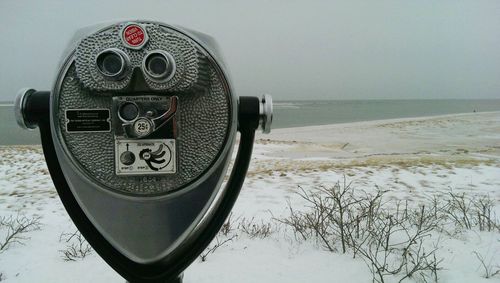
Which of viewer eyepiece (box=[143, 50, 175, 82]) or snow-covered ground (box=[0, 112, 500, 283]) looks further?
snow-covered ground (box=[0, 112, 500, 283])

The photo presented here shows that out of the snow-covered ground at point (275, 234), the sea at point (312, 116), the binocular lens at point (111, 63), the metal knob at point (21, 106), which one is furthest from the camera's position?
the sea at point (312, 116)

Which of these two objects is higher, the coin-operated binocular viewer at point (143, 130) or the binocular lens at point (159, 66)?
the binocular lens at point (159, 66)

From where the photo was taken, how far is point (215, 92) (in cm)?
91

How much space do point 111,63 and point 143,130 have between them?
0.17m

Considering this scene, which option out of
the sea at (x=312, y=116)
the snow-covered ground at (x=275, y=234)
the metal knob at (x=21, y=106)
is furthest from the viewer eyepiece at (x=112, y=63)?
the sea at (x=312, y=116)

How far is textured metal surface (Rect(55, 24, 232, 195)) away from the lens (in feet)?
2.82

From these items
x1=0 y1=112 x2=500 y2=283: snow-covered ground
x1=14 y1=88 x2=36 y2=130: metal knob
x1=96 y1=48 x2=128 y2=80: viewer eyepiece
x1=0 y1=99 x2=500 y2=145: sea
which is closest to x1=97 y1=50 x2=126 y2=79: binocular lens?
x1=96 y1=48 x2=128 y2=80: viewer eyepiece

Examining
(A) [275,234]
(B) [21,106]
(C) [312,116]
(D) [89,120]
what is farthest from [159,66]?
(C) [312,116]

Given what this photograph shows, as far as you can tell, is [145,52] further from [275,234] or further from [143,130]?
[275,234]

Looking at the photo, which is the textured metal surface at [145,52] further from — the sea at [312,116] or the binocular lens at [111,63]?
the sea at [312,116]

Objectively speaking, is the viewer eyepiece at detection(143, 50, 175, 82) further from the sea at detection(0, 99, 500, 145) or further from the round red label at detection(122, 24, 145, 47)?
the sea at detection(0, 99, 500, 145)

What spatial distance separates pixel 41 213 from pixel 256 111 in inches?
118

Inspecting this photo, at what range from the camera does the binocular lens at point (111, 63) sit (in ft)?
2.68

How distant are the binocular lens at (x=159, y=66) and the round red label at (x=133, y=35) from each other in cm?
6
